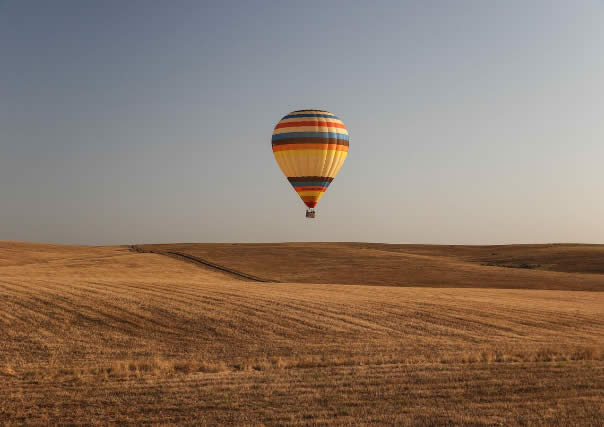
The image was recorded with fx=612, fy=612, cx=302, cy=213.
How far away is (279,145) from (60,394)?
26135 mm

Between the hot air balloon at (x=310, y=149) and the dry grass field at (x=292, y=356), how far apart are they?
7.02 meters

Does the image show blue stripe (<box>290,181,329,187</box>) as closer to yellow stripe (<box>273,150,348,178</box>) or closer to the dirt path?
yellow stripe (<box>273,150,348,178</box>)

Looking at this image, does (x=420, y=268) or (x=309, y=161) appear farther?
(x=420, y=268)

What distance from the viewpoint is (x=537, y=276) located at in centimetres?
5284

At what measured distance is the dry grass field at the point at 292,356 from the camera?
1236 centimetres

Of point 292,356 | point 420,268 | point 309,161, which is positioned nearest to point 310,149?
point 309,161

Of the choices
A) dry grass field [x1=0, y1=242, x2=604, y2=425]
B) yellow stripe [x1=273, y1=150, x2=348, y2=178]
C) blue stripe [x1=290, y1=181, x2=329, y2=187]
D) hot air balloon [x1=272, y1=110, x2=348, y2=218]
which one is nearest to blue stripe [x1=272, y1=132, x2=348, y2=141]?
hot air balloon [x1=272, y1=110, x2=348, y2=218]

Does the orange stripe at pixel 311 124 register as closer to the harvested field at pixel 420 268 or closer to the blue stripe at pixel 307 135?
the blue stripe at pixel 307 135

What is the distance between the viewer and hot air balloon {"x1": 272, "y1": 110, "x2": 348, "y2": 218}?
121ft

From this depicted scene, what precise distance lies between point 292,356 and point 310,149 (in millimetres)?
20716

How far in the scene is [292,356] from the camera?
17750 mm

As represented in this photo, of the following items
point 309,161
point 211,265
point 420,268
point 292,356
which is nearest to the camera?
point 292,356

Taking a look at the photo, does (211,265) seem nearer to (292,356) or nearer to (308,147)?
(308,147)

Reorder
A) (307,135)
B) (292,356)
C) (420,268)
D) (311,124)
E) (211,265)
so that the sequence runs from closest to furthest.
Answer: (292,356) < (307,135) < (311,124) < (420,268) < (211,265)
